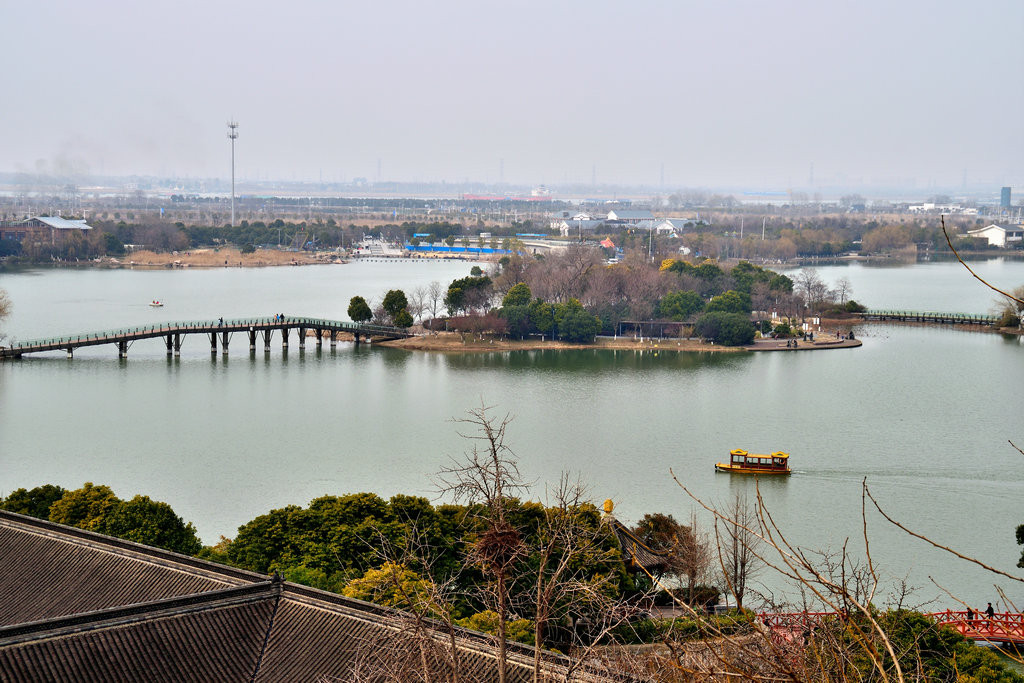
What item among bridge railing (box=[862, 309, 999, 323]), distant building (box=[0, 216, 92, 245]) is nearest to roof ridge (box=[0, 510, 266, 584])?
bridge railing (box=[862, 309, 999, 323])

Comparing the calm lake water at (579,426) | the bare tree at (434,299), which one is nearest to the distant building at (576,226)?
the bare tree at (434,299)

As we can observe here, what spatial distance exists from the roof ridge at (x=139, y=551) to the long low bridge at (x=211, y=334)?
11219 millimetres

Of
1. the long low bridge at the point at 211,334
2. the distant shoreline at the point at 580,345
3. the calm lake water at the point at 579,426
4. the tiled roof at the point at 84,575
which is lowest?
the calm lake water at the point at 579,426

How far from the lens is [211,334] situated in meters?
17.5

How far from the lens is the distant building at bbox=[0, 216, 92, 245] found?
33.8 m

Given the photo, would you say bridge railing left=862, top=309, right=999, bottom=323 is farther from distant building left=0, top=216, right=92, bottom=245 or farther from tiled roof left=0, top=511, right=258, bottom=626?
distant building left=0, top=216, right=92, bottom=245

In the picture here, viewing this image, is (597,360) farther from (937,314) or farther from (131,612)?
(131,612)

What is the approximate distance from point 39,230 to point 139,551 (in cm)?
3201

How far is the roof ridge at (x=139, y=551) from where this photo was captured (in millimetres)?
5348

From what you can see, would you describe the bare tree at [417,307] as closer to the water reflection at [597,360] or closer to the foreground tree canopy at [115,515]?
the water reflection at [597,360]

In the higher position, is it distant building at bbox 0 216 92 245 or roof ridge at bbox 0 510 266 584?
distant building at bbox 0 216 92 245

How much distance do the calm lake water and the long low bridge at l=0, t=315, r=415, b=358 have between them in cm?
23

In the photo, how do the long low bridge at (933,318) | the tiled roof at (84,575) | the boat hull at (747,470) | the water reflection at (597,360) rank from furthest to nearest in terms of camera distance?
the long low bridge at (933,318) < the water reflection at (597,360) < the boat hull at (747,470) < the tiled roof at (84,575)

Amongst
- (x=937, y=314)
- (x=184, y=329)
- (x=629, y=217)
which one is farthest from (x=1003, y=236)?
(x=184, y=329)
